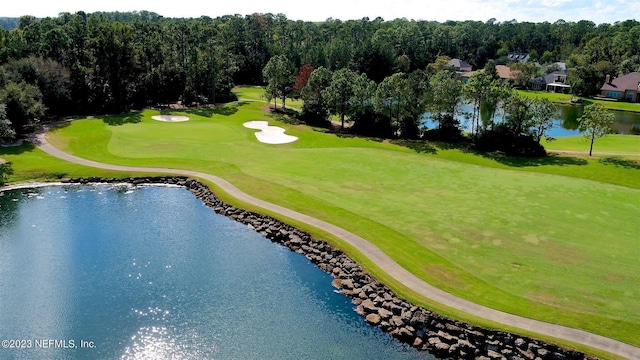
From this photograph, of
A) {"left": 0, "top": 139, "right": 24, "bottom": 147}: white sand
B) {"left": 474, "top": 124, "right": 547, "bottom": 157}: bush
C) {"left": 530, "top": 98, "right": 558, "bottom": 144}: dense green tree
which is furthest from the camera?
{"left": 474, "top": 124, "right": 547, "bottom": 157}: bush

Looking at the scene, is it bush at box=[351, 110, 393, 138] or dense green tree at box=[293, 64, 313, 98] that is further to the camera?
dense green tree at box=[293, 64, 313, 98]

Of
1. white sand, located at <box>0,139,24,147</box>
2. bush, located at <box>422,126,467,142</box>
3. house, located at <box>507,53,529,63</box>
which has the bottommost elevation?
white sand, located at <box>0,139,24,147</box>

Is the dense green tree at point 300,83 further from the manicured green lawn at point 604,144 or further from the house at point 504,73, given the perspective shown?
the house at point 504,73

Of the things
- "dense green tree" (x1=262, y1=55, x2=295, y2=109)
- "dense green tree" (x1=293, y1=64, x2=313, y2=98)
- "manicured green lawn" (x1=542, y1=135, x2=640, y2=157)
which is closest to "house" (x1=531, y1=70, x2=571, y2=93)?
"manicured green lawn" (x1=542, y1=135, x2=640, y2=157)

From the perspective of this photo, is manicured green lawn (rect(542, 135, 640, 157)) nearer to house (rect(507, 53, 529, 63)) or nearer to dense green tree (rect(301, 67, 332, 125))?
dense green tree (rect(301, 67, 332, 125))

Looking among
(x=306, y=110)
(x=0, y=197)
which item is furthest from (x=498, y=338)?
(x=306, y=110)

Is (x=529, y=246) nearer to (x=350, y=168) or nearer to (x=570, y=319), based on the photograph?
(x=570, y=319)

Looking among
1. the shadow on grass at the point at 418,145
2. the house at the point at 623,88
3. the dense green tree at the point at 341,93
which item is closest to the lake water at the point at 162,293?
the shadow on grass at the point at 418,145
